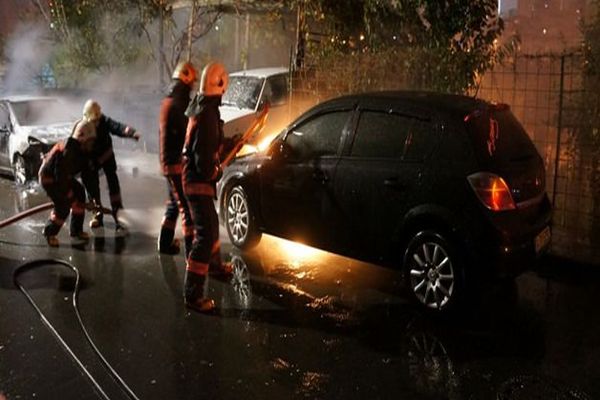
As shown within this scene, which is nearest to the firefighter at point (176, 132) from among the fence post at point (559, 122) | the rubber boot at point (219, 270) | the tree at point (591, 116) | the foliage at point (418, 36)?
the rubber boot at point (219, 270)

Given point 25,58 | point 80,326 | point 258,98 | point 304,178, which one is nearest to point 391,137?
point 304,178

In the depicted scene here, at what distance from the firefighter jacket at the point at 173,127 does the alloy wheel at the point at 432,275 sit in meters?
2.58

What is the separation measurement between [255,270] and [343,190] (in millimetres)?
1427

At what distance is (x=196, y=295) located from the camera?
5.25 meters

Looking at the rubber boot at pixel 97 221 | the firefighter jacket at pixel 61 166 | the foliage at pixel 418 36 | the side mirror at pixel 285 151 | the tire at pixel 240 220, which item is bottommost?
the rubber boot at pixel 97 221

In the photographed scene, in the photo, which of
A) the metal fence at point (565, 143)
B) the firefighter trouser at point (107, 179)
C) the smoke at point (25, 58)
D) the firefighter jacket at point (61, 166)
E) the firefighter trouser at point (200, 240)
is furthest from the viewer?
the smoke at point (25, 58)

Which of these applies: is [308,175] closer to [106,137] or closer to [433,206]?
[433,206]

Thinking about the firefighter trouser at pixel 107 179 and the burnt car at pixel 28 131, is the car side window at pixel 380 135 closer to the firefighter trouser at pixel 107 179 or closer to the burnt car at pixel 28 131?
the firefighter trouser at pixel 107 179

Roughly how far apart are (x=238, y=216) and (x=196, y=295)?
1701 millimetres

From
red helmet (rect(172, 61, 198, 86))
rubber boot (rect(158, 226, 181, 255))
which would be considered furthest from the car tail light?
rubber boot (rect(158, 226, 181, 255))

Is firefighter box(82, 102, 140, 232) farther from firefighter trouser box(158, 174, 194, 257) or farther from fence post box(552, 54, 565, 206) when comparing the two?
fence post box(552, 54, 565, 206)

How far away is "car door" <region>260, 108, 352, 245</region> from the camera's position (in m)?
5.70

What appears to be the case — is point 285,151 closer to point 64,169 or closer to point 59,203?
point 64,169

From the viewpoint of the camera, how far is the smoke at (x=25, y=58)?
21.1m
